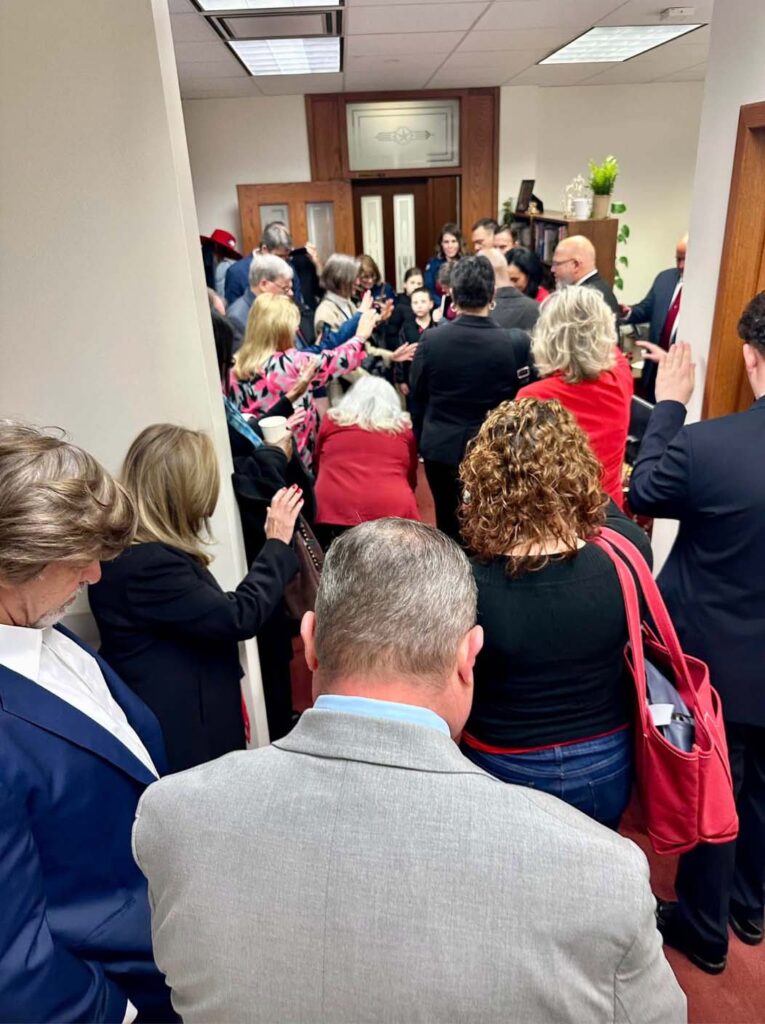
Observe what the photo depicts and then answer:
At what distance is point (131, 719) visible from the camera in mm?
1317

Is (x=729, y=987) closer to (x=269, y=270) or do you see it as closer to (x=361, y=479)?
(x=361, y=479)

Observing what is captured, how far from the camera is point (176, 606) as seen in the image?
147 cm

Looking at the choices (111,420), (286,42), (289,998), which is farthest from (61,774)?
(286,42)

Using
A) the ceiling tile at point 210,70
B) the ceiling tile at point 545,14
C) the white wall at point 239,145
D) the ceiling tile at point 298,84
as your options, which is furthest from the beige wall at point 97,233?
the white wall at point 239,145

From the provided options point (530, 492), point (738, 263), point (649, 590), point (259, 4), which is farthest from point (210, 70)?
point (649, 590)

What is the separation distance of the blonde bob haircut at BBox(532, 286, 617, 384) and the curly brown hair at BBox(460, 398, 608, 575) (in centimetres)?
109

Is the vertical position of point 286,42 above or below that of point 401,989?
above

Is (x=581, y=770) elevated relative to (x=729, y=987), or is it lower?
elevated

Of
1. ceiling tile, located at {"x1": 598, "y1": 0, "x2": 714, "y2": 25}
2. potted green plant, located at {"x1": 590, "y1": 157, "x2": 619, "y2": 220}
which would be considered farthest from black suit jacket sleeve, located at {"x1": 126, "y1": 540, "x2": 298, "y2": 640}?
ceiling tile, located at {"x1": 598, "y1": 0, "x2": 714, "y2": 25}

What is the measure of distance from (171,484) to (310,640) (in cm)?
76

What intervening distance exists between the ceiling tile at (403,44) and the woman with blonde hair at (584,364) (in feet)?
10.7

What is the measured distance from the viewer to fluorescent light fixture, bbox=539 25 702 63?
4809 mm

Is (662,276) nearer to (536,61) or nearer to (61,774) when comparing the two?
(536,61)

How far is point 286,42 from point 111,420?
4.10 metres
